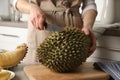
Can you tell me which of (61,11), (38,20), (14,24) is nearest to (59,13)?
A: (61,11)

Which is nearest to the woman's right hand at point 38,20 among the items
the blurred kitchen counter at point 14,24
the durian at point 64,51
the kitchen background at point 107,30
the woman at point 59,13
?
the durian at point 64,51

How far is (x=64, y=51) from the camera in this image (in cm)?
51

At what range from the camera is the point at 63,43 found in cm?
52

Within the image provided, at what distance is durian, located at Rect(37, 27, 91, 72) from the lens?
511mm

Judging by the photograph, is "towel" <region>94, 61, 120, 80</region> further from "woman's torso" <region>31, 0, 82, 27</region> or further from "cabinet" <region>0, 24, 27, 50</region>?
"cabinet" <region>0, 24, 27, 50</region>

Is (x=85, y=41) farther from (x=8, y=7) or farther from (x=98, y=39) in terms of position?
(x=8, y=7)

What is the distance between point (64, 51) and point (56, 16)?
26 centimetres

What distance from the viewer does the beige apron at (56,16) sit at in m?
0.74

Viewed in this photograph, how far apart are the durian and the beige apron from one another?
0.21 m

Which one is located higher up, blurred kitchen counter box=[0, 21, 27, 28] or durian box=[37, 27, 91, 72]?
blurred kitchen counter box=[0, 21, 27, 28]

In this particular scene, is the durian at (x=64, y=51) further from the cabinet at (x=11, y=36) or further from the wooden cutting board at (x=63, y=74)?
the cabinet at (x=11, y=36)

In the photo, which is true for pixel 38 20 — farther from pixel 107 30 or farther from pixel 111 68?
pixel 107 30

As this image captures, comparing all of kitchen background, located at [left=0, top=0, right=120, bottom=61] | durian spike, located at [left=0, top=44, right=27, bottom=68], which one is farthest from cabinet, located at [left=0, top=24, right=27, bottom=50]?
durian spike, located at [left=0, top=44, right=27, bottom=68]

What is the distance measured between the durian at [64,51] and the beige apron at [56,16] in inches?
8.2
